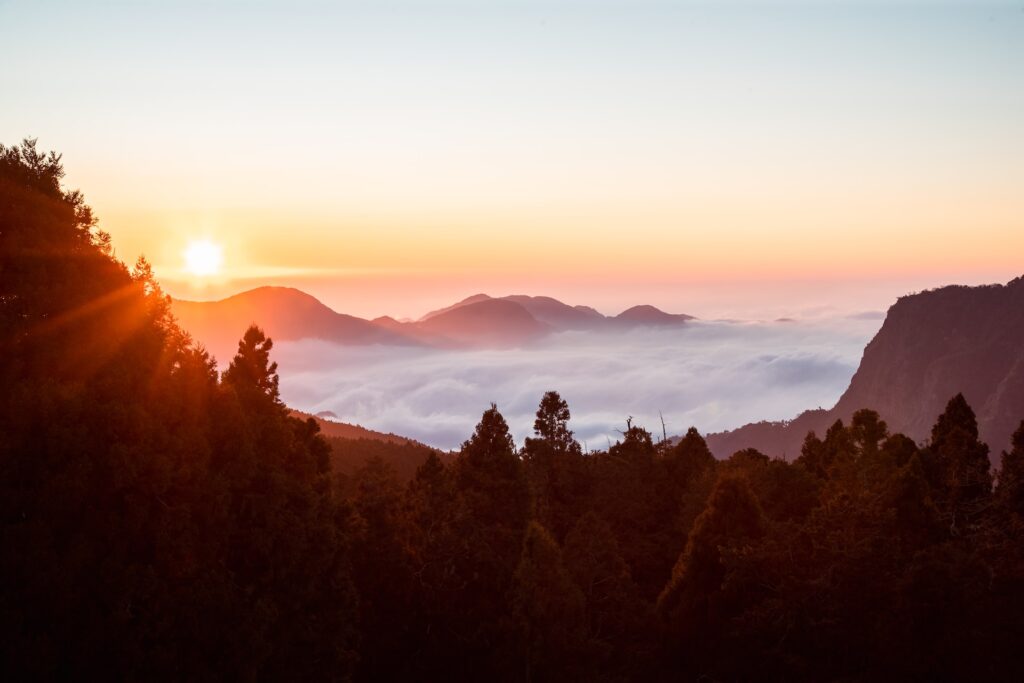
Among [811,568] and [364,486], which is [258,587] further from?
[811,568]

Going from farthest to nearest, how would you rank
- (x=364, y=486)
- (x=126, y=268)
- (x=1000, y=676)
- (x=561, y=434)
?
(x=561, y=434) < (x=364, y=486) < (x=1000, y=676) < (x=126, y=268)

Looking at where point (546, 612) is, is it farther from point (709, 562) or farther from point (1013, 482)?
point (1013, 482)

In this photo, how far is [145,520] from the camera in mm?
17047

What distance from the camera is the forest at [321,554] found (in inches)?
634

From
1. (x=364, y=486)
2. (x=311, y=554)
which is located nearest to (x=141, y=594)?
(x=311, y=554)

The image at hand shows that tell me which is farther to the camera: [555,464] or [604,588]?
[555,464]

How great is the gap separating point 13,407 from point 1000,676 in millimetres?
24104

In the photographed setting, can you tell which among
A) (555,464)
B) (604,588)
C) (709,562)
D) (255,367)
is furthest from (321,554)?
(555,464)

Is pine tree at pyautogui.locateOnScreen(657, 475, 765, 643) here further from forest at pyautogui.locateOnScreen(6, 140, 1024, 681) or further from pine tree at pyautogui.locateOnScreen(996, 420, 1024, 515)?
pine tree at pyautogui.locateOnScreen(996, 420, 1024, 515)

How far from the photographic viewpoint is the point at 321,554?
70.1 ft

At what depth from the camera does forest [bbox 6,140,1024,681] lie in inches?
634

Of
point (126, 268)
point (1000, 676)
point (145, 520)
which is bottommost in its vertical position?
point (1000, 676)

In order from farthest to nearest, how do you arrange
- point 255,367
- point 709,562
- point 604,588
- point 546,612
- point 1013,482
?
point 1013,482
point 604,588
point 709,562
point 255,367
point 546,612

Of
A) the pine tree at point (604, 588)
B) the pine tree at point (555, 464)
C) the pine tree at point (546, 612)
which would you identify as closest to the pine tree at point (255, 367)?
the pine tree at point (546, 612)
